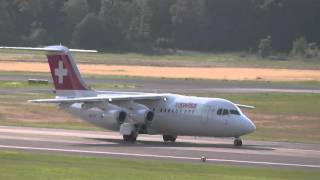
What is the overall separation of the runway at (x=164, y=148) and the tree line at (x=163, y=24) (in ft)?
361

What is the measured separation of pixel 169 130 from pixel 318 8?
121716 millimetres

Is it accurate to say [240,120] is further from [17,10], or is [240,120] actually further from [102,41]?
[17,10]

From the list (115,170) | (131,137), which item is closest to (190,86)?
(131,137)

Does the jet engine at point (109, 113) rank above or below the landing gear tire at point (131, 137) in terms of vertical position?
above

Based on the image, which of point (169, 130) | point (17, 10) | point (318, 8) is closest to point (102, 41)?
point (17, 10)

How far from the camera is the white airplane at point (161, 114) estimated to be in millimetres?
46125

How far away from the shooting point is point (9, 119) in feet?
196

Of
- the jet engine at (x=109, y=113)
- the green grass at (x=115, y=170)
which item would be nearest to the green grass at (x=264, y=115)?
the jet engine at (x=109, y=113)

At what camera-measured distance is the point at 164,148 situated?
1721 inches

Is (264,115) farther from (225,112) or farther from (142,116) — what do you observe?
(142,116)

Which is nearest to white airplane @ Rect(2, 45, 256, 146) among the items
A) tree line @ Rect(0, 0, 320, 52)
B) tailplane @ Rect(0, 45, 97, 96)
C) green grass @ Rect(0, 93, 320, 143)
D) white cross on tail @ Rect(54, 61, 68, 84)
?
tailplane @ Rect(0, 45, 97, 96)

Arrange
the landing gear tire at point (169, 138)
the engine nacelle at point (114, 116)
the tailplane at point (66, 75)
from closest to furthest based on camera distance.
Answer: the engine nacelle at point (114, 116) → the landing gear tire at point (169, 138) → the tailplane at point (66, 75)

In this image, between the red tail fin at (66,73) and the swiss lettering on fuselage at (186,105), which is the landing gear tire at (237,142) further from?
the red tail fin at (66,73)

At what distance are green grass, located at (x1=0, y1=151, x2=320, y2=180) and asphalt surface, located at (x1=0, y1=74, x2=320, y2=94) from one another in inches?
1628
